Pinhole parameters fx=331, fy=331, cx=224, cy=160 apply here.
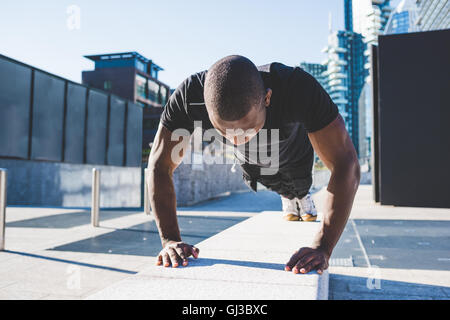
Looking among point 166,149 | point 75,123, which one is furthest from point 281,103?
point 75,123

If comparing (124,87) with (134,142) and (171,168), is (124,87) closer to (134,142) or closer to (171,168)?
(134,142)

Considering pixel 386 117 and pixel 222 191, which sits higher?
pixel 386 117

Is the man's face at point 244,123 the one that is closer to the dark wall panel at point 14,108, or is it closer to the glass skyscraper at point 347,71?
the dark wall panel at point 14,108

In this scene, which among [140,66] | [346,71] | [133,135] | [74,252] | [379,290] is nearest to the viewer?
[379,290]

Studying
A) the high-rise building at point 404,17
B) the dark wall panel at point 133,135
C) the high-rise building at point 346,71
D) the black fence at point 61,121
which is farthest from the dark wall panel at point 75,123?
the high-rise building at point 346,71

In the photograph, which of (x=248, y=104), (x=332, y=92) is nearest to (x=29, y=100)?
(x=248, y=104)

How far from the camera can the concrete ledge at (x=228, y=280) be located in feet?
5.45

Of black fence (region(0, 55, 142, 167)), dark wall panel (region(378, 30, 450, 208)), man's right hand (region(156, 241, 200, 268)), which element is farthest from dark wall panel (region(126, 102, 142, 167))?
man's right hand (region(156, 241, 200, 268))

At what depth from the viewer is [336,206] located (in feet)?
7.43

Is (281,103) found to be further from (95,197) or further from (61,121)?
(61,121)

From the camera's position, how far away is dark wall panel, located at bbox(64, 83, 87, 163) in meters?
14.6

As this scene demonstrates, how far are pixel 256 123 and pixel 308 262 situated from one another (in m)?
0.95

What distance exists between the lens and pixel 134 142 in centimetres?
1908
